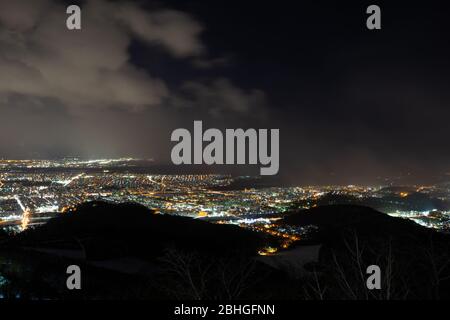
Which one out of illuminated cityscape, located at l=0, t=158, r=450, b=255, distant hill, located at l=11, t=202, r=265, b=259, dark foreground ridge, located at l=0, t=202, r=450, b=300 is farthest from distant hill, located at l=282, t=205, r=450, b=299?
distant hill, located at l=11, t=202, r=265, b=259

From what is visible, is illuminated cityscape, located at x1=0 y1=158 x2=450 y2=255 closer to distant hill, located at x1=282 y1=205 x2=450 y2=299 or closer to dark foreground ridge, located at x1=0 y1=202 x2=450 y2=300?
distant hill, located at x1=282 y1=205 x2=450 y2=299

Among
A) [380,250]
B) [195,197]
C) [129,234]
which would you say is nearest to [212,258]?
[380,250]

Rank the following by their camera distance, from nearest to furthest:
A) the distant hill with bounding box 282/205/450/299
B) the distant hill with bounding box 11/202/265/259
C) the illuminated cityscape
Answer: the distant hill with bounding box 282/205/450/299, the distant hill with bounding box 11/202/265/259, the illuminated cityscape

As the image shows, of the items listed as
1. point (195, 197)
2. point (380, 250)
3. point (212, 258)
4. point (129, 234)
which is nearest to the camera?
point (380, 250)

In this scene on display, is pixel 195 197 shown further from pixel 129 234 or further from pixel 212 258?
pixel 212 258

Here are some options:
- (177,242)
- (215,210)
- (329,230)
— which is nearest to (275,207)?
(215,210)

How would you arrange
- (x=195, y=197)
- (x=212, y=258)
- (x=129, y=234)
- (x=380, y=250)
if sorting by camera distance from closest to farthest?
(x=380, y=250) < (x=212, y=258) < (x=129, y=234) < (x=195, y=197)

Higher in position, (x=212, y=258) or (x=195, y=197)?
(x=195, y=197)

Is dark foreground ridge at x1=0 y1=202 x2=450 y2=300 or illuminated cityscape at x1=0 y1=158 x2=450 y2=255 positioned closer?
dark foreground ridge at x1=0 y1=202 x2=450 y2=300

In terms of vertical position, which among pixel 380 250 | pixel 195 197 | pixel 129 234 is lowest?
pixel 129 234

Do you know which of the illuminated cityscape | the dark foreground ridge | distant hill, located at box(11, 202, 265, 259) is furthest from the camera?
the illuminated cityscape

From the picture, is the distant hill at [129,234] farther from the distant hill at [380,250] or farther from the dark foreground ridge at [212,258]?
the distant hill at [380,250]

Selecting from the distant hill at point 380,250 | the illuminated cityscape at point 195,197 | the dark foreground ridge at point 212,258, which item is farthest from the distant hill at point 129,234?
the distant hill at point 380,250

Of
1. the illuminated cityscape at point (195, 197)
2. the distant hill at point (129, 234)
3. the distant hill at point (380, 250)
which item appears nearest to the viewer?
the distant hill at point (380, 250)
